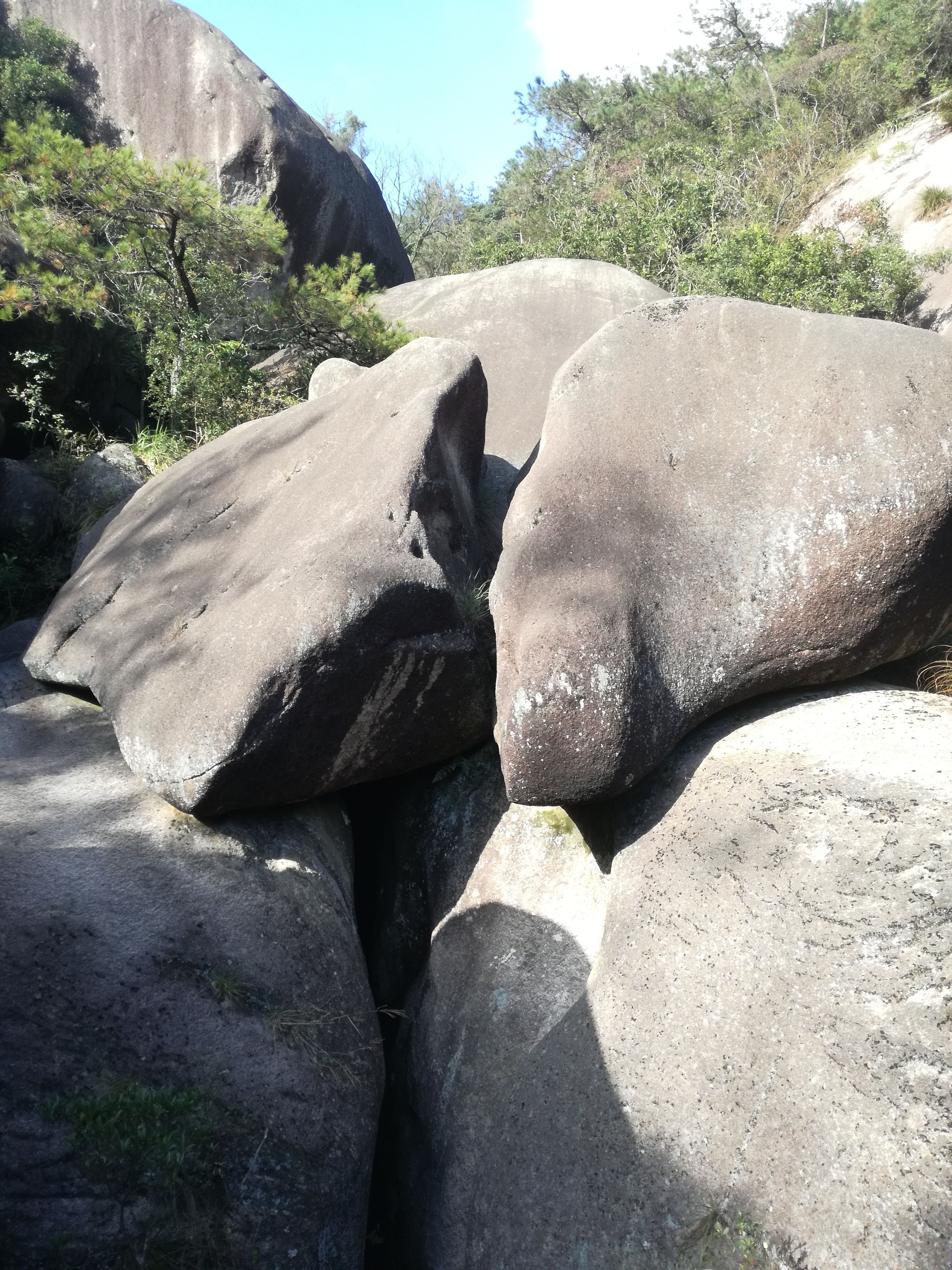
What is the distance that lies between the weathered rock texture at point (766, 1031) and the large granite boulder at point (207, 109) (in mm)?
8778

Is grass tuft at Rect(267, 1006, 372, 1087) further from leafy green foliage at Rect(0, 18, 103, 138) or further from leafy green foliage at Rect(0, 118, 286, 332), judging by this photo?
leafy green foliage at Rect(0, 18, 103, 138)

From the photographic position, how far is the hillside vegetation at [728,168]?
8773 mm

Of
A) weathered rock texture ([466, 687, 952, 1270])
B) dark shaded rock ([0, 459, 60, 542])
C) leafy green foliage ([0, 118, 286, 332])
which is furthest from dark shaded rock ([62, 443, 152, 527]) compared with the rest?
weathered rock texture ([466, 687, 952, 1270])

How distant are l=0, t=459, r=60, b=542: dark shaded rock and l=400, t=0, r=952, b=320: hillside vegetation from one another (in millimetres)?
5531

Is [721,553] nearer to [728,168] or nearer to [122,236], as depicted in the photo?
[122,236]

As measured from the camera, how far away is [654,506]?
3883mm

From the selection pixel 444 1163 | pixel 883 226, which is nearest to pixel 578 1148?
pixel 444 1163

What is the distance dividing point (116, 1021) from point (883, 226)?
33.4ft

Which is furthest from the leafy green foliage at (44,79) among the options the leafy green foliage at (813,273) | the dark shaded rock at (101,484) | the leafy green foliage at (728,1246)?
the leafy green foliage at (728,1246)

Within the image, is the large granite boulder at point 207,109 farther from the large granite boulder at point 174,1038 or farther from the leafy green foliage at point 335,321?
the large granite boulder at point 174,1038

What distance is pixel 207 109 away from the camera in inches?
405

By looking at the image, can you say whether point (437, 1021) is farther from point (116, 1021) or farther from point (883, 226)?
point (883, 226)

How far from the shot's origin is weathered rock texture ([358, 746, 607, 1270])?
11.8 feet

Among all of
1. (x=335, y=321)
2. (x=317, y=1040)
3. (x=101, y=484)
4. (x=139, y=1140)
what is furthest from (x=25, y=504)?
(x=139, y=1140)
